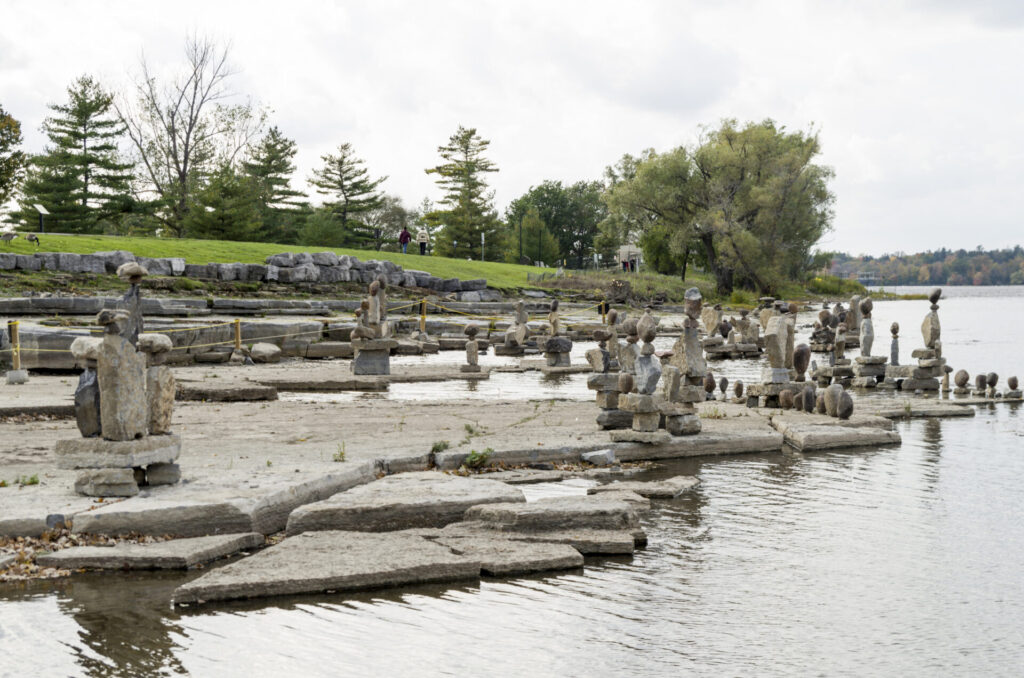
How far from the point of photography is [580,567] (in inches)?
289

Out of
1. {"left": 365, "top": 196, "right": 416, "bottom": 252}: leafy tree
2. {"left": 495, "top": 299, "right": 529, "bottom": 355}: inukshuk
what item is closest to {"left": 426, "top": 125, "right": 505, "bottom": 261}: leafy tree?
{"left": 365, "top": 196, "right": 416, "bottom": 252}: leafy tree

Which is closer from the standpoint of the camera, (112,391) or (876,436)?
(112,391)

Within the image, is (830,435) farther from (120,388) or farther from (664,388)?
(120,388)

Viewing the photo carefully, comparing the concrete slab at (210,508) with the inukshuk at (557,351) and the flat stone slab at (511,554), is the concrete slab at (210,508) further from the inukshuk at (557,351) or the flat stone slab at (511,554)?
the inukshuk at (557,351)

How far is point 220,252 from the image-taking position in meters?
40.4

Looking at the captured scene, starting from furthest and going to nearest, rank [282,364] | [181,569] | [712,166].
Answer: [712,166]
[282,364]
[181,569]

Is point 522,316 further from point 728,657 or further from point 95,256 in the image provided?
point 728,657

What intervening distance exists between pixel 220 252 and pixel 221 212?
396 inches

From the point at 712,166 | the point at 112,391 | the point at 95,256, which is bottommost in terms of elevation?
the point at 112,391

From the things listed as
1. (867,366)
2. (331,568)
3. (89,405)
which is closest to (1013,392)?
(867,366)

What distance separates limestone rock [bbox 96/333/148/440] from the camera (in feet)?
25.9

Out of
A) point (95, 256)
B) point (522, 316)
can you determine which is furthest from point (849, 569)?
point (95, 256)

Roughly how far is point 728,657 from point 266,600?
3.07 meters

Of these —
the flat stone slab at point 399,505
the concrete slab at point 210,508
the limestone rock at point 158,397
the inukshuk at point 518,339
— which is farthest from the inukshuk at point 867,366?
the limestone rock at point 158,397
